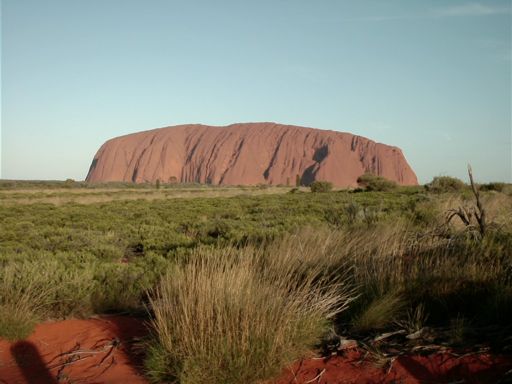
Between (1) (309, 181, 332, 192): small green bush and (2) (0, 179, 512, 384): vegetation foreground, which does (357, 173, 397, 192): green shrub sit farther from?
A: (2) (0, 179, 512, 384): vegetation foreground

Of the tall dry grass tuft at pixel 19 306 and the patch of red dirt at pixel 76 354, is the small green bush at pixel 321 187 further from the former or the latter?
the patch of red dirt at pixel 76 354

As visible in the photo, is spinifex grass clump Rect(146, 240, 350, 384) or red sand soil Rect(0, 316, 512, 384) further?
spinifex grass clump Rect(146, 240, 350, 384)

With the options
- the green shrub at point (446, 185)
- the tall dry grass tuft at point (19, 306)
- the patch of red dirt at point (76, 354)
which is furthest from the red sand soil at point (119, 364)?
the green shrub at point (446, 185)

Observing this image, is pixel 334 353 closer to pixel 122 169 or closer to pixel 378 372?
pixel 378 372

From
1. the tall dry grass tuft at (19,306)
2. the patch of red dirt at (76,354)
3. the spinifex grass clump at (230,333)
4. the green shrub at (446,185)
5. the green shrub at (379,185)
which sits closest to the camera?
the spinifex grass clump at (230,333)

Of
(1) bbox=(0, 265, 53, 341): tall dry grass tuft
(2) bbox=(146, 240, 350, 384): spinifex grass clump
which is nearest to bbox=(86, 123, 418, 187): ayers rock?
(1) bbox=(0, 265, 53, 341): tall dry grass tuft

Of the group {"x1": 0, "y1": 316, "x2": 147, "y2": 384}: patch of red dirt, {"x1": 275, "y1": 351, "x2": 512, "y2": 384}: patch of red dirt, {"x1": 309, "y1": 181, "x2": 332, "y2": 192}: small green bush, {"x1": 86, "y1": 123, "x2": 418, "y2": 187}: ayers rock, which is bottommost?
{"x1": 0, "y1": 316, "x2": 147, "y2": 384}: patch of red dirt

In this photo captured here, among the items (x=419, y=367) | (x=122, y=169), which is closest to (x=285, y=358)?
(x=419, y=367)

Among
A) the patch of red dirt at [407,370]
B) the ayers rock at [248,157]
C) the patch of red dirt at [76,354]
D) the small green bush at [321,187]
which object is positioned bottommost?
the patch of red dirt at [76,354]

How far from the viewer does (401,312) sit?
4.23 metres

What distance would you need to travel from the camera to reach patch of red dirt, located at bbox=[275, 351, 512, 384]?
318 centimetres

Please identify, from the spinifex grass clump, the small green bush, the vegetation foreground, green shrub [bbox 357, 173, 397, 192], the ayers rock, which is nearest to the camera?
the spinifex grass clump

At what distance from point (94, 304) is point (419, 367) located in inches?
163

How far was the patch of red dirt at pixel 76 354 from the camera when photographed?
3.84 metres
